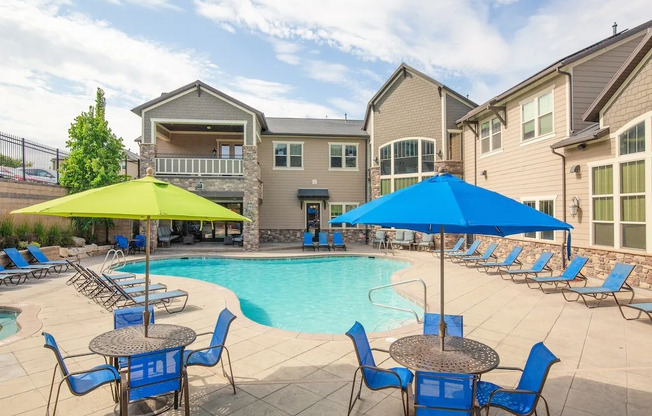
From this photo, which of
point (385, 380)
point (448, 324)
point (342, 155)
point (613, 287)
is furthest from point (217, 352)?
point (342, 155)

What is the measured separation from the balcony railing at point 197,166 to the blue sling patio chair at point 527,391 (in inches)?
691

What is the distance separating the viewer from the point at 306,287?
1203cm

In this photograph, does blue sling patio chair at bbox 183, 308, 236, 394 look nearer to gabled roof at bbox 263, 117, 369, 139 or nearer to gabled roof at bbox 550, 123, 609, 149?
gabled roof at bbox 550, 123, 609, 149

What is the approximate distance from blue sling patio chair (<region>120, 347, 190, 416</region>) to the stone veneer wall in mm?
11043

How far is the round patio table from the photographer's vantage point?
3.56 m

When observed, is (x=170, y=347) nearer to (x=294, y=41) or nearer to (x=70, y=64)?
(x=70, y=64)

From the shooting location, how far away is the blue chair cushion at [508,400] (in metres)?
3.17

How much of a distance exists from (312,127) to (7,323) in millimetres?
19544

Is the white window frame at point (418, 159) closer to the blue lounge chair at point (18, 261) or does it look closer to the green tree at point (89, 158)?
the green tree at point (89, 158)

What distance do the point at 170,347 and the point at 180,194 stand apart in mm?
1728

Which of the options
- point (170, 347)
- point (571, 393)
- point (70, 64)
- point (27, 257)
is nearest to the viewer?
point (170, 347)

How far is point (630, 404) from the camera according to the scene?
12.6 feet

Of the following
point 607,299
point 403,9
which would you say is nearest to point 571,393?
point 607,299

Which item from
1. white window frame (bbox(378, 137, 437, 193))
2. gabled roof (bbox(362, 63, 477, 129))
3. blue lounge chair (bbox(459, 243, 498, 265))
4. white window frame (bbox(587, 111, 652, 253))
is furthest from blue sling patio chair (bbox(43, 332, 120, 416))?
gabled roof (bbox(362, 63, 477, 129))
